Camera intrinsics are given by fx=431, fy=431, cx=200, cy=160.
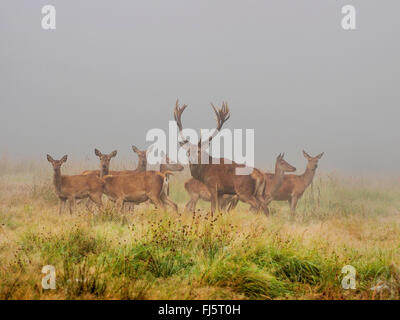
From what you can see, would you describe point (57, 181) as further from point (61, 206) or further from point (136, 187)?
point (136, 187)

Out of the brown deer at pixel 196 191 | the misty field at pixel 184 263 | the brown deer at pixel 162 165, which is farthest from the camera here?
the brown deer at pixel 162 165

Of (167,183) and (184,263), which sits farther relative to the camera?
(167,183)

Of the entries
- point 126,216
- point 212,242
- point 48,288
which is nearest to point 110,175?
point 126,216

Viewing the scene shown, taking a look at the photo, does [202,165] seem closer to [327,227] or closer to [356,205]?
[327,227]

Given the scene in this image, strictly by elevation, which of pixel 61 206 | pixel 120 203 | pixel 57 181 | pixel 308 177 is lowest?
pixel 61 206

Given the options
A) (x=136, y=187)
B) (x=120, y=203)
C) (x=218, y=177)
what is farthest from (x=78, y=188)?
(x=218, y=177)

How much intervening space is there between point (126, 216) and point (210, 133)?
2437 millimetres

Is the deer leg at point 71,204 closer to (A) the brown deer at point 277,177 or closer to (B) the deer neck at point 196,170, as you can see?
(B) the deer neck at point 196,170

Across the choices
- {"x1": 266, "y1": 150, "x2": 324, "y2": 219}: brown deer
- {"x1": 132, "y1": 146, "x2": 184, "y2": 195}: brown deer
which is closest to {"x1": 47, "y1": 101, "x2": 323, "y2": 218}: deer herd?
{"x1": 132, "y1": 146, "x2": 184, "y2": 195}: brown deer

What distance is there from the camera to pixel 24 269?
5062mm

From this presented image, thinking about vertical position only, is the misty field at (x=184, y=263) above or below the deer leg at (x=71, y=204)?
above

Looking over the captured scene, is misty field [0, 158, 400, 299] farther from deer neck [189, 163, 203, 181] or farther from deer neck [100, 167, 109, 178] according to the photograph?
deer neck [100, 167, 109, 178]

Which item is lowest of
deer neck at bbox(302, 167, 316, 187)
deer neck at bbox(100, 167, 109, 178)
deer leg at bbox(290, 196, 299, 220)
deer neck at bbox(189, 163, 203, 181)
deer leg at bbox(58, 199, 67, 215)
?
deer leg at bbox(290, 196, 299, 220)

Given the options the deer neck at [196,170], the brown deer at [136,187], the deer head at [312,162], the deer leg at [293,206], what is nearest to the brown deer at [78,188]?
the brown deer at [136,187]
